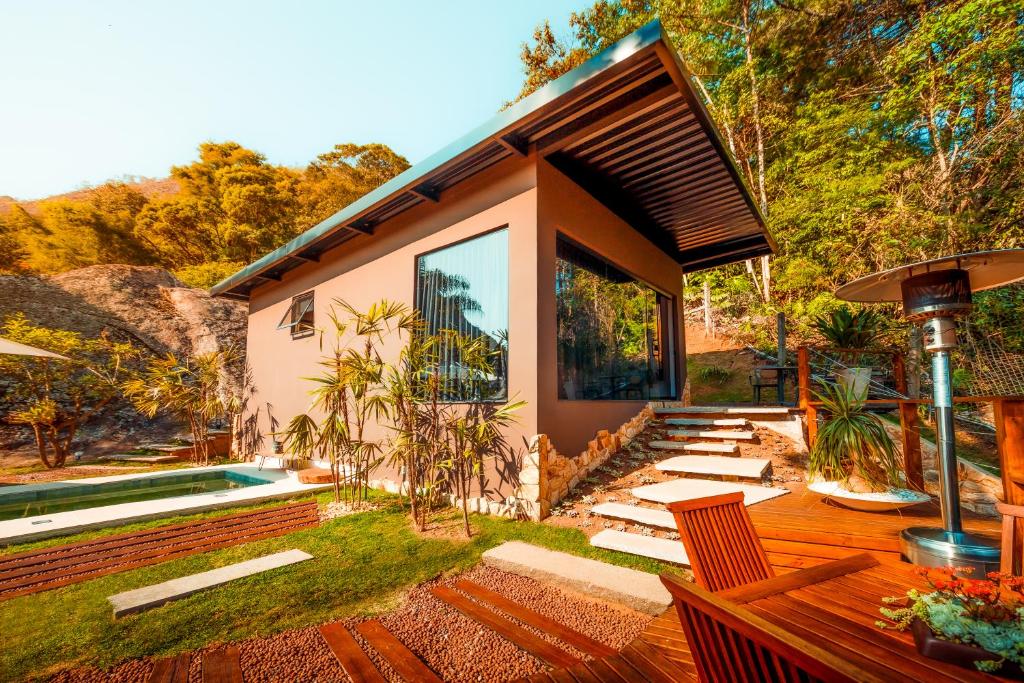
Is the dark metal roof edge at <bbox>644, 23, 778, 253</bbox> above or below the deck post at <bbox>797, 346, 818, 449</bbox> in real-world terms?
above

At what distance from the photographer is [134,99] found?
9.94 m

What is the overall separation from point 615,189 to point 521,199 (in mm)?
1942

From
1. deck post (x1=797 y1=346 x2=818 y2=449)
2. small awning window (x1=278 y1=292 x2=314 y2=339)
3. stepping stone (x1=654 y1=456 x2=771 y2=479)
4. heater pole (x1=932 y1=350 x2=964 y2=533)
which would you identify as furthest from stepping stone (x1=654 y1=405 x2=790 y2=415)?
small awning window (x1=278 y1=292 x2=314 y2=339)

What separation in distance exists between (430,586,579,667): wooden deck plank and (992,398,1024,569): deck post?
2.57 meters

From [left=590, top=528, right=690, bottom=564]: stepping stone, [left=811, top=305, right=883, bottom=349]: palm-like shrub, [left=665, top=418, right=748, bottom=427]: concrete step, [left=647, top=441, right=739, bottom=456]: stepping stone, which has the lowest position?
[left=590, top=528, right=690, bottom=564]: stepping stone

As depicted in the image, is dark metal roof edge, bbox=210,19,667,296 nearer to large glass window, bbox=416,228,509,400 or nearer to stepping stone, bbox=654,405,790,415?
large glass window, bbox=416,228,509,400

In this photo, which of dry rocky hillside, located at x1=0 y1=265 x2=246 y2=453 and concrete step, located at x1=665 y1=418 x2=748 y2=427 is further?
dry rocky hillside, located at x1=0 y1=265 x2=246 y2=453

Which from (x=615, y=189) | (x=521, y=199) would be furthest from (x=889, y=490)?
(x=615, y=189)

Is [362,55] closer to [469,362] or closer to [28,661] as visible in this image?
[469,362]

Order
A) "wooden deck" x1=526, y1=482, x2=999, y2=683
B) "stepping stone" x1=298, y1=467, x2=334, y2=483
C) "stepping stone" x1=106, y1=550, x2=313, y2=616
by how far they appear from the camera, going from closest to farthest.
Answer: "wooden deck" x1=526, y1=482, x2=999, y2=683 → "stepping stone" x1=106, y1=550, x2=313, y2=616 → "stepping stone" x1=298, y1=467, x2=334, y2=483

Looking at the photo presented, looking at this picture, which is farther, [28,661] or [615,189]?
[615,189]

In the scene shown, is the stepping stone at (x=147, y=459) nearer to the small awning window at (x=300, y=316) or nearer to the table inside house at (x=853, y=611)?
the small awning window at (x=300, y=316)

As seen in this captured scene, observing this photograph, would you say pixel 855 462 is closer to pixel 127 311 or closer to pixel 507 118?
pixel 507 118

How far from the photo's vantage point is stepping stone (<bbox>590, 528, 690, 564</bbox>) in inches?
122
